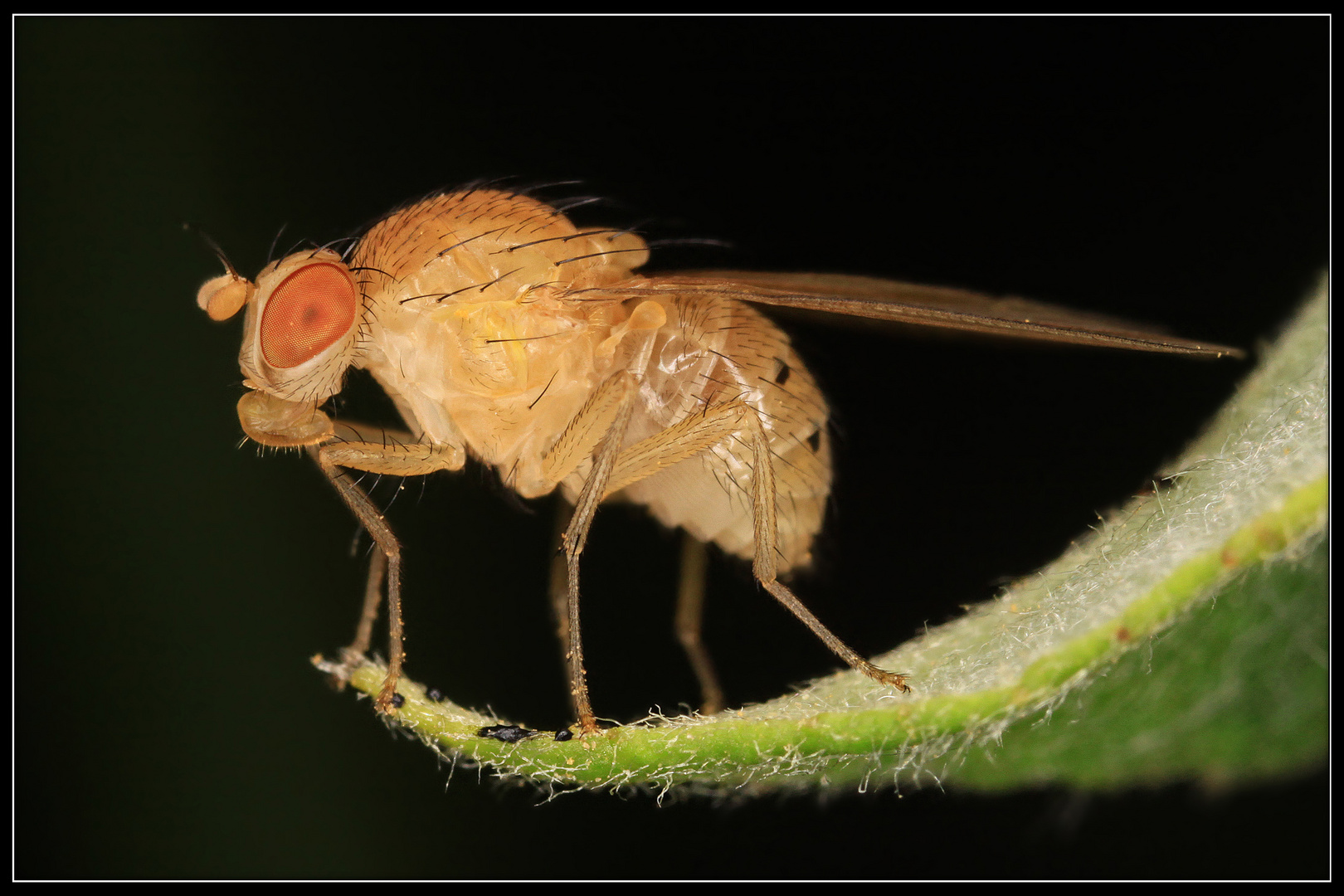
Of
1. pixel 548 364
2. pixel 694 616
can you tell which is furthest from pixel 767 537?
pixel 694 616

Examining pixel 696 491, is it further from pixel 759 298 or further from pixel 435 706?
pixel 435 706

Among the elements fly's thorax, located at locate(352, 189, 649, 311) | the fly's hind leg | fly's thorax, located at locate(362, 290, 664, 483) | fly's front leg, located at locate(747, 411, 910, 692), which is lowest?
the fly's hind leg

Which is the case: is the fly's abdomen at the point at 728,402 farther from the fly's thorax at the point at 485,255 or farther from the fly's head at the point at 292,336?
the fly's head at the point at 292,336

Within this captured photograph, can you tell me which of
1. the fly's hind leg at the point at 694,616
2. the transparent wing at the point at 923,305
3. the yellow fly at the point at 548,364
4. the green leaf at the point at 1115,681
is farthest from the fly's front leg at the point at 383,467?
the fly's hind leg at the point at 694,616

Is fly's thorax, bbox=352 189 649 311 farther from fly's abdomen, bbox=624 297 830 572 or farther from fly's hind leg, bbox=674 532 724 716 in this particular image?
fly's hind leg, bbox=674 532 724 716

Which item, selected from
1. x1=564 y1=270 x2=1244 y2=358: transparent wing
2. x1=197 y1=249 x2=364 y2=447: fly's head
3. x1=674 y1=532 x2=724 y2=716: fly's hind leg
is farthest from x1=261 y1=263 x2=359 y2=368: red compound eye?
x1=674 y1=532 x2=724 y2=716: fly's hind leg

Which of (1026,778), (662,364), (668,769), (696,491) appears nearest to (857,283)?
(662,364)
